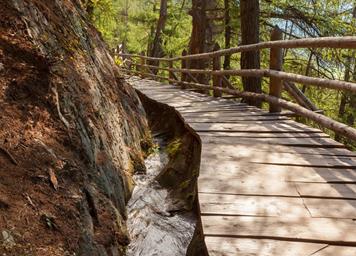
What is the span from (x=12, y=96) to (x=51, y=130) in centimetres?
46

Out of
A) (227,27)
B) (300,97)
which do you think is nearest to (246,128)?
(300,97)

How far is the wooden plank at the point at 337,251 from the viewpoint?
2.35 m

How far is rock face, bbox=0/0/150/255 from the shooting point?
8.68 feet

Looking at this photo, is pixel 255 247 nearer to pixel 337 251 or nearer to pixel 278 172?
pixel 337 251

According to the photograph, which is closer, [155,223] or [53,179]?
[53,179]

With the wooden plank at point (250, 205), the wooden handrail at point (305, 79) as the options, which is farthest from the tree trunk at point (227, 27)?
the wooden plank at point (250, 205)

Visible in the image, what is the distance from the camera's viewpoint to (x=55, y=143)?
10.9ft

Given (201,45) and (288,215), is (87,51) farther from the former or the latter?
(201,45)

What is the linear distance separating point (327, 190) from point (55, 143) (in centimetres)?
253

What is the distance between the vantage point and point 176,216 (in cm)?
464

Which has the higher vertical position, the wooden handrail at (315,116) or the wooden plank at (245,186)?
the wooden handrail at (315,116)

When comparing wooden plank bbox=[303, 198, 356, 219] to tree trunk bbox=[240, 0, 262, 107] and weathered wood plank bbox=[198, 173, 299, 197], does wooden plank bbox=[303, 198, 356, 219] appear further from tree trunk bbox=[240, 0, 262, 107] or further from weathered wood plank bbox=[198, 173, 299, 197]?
tree trunk bbox=[240, 0, 262, 107]

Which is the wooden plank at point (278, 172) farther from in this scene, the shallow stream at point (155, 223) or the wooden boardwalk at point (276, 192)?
the shallow stream at point (155, 223)

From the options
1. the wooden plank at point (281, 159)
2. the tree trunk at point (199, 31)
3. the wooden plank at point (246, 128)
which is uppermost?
the tree trunk at point (199, 31)
